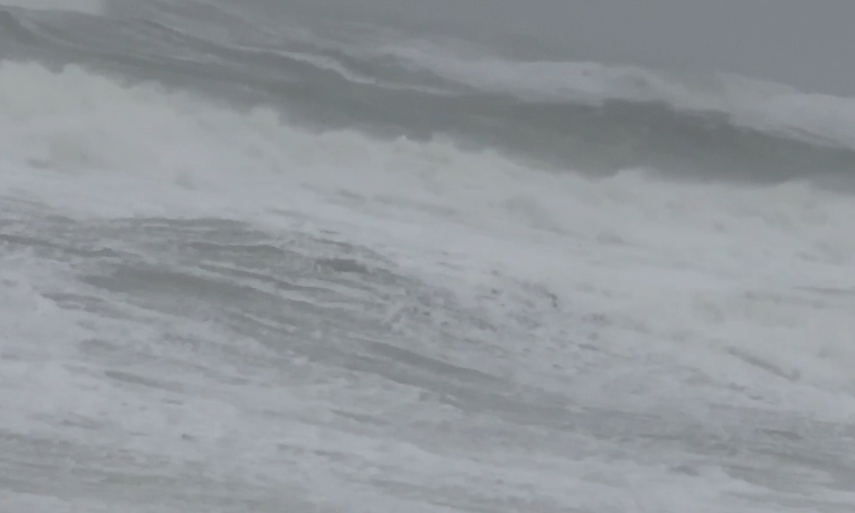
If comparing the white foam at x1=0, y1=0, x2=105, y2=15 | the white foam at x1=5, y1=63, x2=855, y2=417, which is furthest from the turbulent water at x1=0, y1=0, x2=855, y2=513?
the white foam at x1=0, y1=0, x2=105, y2=15

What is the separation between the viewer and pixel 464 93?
527 inches

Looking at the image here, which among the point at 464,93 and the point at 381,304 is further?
the point at 464,93

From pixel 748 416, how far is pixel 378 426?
73.2 inches

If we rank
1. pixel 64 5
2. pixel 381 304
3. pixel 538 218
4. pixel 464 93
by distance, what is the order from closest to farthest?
pixel 381 304 < pixel 538 218 < pixel 64 5 < pixel 464 93

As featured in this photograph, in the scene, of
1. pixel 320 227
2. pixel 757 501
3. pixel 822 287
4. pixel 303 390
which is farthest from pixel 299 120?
pixel 757 501

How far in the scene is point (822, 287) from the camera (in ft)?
27.1

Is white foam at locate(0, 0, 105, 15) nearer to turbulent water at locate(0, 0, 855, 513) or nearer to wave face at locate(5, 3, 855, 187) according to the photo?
wave face at locate(5, 3, 855, 187)

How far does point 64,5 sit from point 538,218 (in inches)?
273

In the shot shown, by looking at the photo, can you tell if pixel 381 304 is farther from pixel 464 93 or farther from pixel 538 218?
pixel 464 93

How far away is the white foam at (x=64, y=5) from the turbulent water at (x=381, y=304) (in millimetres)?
302

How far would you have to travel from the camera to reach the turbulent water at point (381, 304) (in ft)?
13.8

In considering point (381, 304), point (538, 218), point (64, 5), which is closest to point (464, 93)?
point (64, 5)

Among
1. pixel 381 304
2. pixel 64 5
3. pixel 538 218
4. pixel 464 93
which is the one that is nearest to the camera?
pixel 381 304

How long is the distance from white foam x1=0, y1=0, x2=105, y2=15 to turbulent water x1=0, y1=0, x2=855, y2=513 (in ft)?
0.99
